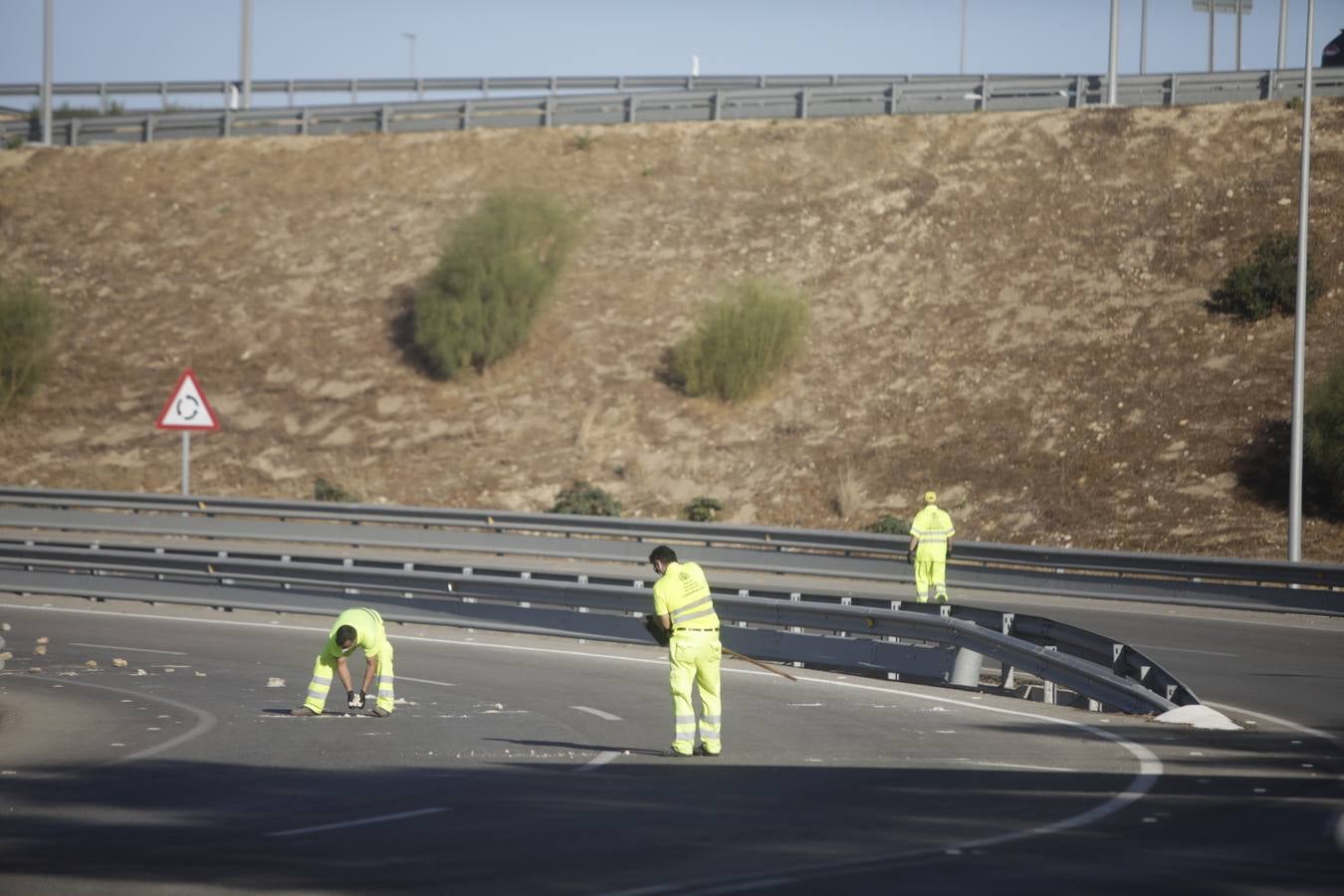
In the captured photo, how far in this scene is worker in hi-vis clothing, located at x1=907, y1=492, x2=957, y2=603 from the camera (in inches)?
835

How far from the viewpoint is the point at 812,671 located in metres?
17.3

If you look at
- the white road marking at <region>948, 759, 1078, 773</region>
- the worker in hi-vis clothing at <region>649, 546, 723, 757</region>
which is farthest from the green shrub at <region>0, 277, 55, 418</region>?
the white road marking at <region>948, 759, 1078, 773</region>

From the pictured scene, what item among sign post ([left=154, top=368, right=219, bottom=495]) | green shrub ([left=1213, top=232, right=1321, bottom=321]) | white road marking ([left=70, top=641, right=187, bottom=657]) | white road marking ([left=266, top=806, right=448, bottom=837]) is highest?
green shrub ([left=1213, top=232, right=1321, bottom=321])

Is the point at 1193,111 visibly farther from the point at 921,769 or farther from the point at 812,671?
the point at 921,769

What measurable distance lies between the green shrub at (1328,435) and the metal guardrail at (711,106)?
17.4 metres

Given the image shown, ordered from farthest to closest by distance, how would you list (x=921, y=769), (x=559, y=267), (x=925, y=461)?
1. (x=559, y=267)
2. (x=925, y=461)
3. (x=921, y=769)

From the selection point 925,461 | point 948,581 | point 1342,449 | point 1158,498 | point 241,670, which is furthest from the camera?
point 925,461

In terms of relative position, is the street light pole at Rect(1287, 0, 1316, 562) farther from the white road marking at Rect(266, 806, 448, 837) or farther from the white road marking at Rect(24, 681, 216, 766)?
the white road marking at Rect(266, 806, 448, 837)

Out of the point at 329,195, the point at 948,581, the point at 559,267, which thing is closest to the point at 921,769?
the point at 948,581

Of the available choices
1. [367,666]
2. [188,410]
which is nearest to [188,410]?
[188,410]

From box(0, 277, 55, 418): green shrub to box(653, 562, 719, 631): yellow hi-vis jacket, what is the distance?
33852mm

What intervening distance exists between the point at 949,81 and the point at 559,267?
1387 cm

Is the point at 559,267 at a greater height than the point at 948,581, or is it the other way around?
the point at 559,267

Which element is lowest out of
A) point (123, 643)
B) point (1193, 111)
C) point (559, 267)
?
point (123, 643)
